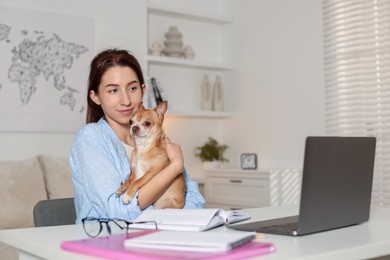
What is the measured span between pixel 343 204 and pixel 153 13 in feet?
12.1

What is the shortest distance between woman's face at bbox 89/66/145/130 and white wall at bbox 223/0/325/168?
2.72 meters

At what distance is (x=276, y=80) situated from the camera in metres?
4.76

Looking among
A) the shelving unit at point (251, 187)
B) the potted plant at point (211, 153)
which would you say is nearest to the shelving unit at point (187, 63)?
the potted plant at point (211, 153)

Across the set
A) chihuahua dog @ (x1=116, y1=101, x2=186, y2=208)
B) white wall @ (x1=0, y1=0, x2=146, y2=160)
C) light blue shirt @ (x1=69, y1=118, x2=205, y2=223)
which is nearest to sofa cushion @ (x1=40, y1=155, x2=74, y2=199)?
white wall @ (x1=0, y1=0, x2=146, y2=160)

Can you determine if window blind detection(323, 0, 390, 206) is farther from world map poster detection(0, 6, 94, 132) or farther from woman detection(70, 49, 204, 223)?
woman detection(70, 49, 204, 223)

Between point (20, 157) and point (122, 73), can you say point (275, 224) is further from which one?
point (20, 157)

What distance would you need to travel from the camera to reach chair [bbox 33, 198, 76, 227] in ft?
6.02

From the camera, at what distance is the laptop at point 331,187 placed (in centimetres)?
127

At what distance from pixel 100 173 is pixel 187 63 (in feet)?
10.8

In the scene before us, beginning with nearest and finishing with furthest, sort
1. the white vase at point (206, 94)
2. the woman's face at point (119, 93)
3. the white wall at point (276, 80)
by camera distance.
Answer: the woman's face at point (119, 93), the white wall at point (276, 80), the white vase at point (206, 94)

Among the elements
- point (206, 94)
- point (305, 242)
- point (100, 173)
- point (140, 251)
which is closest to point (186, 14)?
point (206, 94)

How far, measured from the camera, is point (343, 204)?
146 centimetres

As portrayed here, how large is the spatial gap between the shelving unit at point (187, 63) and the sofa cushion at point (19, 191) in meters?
1.38

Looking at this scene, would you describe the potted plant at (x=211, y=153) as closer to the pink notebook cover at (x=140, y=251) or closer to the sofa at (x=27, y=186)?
the sofa at (x=27, y=186)
